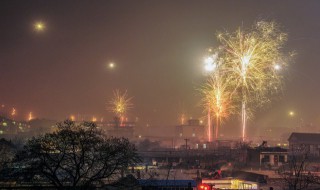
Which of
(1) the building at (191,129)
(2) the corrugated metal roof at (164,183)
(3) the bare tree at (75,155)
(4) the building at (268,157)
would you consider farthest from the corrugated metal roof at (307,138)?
(1) the building at (191,129)

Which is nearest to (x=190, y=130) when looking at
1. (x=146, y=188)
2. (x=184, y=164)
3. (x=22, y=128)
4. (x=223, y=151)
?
(x=22, y=128)

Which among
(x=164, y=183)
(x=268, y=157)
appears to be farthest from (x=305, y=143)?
(x=164, y=183)

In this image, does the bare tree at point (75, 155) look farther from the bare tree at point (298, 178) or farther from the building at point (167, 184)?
the bare tree at point (298, 178)

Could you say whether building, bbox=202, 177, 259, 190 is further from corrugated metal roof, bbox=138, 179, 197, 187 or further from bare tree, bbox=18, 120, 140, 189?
bare tree, bbox=18, 120, 140, 189

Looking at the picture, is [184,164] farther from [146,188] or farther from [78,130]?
[78,130]

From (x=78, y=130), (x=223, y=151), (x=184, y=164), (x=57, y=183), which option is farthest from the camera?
(x=223, y=151)

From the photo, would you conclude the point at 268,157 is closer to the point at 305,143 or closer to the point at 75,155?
the point at 305,143

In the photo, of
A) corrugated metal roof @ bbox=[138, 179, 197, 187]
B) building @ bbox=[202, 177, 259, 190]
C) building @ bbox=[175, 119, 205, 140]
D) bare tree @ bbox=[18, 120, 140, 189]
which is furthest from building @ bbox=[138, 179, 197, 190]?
building @ bbox=[175, 119, 205, 140]
